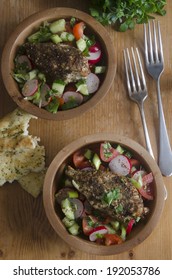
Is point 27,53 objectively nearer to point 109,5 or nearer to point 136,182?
point 109,5

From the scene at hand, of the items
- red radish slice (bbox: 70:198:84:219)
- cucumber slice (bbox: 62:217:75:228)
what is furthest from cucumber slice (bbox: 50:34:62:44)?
cucumber slice (bbox: 62:217:75:228)

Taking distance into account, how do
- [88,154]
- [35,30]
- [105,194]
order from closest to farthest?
[105,194], [88,154], [35,30]

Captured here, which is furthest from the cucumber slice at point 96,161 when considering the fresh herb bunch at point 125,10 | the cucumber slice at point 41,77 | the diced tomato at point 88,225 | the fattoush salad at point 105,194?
the fresh herb bunch at point 125,10

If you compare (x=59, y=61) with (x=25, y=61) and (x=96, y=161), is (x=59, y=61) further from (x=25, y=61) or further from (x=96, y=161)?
(x=96, y=161)

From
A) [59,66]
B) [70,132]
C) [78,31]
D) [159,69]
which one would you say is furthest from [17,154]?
[159,69]
